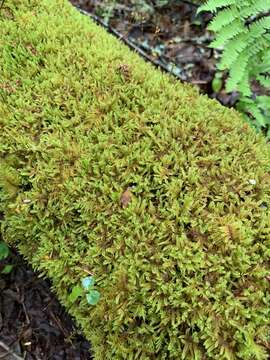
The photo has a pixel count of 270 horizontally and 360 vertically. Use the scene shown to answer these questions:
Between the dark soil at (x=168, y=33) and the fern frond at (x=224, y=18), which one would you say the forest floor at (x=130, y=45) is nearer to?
the dark soil at (x=168, y=33)

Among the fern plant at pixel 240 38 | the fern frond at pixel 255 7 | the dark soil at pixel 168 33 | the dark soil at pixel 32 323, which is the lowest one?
Answer: the dark soil at pixel 32 323

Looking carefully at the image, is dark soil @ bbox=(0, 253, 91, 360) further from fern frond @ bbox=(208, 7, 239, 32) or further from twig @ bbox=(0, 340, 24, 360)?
fern frond @ bbox=(208, 7, 239, 32)

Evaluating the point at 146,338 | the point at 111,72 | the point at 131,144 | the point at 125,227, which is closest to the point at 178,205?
the point at 125,227

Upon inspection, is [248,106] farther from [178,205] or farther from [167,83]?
[178,205]

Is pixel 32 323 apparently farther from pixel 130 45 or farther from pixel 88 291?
pixel 130 45

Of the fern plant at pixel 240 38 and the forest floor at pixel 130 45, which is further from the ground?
the fern plant at pixel 240 38

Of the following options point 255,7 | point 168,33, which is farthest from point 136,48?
point 255,7

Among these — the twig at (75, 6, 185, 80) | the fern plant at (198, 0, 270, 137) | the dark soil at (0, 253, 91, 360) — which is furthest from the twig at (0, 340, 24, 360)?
the twig at (75, 6, 185, 80)

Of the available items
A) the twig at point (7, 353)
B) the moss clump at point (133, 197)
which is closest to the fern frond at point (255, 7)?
the moss clump at point (133, 197)
